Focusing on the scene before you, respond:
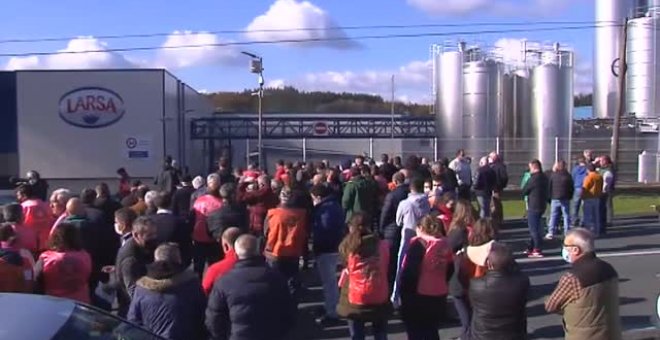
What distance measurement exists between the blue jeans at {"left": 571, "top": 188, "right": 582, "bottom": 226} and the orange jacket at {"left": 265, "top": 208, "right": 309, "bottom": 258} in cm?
863

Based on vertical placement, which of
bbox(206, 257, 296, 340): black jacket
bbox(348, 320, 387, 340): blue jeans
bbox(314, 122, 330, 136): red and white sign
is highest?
bbox(314, 122, 330, 136): red and white sign

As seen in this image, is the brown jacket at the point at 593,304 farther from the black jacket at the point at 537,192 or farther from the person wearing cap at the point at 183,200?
the black jacket at the point at 537,192

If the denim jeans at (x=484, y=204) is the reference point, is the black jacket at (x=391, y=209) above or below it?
above

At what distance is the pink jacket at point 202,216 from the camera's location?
1160 cm

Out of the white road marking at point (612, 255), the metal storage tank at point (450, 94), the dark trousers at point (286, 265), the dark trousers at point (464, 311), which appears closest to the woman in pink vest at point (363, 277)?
the dark trousers at point (464, 311)

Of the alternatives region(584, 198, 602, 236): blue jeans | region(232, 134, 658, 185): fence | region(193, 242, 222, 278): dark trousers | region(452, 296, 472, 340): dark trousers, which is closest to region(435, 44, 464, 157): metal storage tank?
region(232, 134, 658, 185): fence

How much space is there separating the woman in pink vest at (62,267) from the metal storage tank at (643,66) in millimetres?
41680

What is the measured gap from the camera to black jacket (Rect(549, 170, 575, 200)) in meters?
16.8

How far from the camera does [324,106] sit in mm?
125062

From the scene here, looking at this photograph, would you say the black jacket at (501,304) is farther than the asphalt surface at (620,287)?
No

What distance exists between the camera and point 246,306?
21.6ft

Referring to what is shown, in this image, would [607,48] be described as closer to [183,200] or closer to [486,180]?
[486,180]

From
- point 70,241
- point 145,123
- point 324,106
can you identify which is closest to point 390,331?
point 70,241

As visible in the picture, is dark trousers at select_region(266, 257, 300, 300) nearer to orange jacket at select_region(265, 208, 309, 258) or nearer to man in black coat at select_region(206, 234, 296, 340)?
orange jacket at select_region(265, 208, 309, 258)
